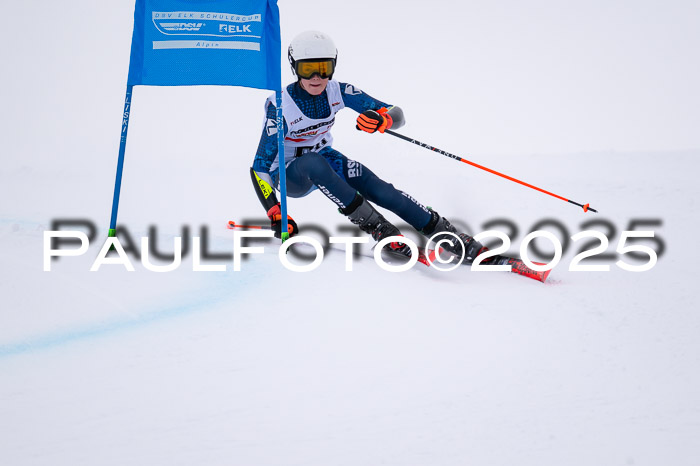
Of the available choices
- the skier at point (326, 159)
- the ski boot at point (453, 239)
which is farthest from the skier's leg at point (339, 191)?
the ski boot at point (453, 239)

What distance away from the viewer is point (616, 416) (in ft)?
7.94

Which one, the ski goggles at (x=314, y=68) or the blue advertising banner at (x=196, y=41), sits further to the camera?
the ski goggles at (x=314, y=68)

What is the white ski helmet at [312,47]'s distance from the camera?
410cm

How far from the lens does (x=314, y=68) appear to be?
4.15 m

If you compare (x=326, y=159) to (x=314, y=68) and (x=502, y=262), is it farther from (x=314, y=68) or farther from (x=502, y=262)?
(x=502, y=262)

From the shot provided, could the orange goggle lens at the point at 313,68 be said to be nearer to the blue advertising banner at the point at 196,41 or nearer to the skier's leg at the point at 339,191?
the blue advertising banner at the point at 196,41

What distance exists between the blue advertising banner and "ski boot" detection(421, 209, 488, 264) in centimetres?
157

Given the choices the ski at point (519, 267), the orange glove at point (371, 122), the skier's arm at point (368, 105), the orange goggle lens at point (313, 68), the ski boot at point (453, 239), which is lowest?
the ski at point (519, 267)

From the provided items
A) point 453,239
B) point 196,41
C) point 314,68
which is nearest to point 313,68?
point 314,68

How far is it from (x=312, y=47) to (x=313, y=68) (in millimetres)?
133

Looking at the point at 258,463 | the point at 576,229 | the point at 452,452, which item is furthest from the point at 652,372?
the point at 576,229

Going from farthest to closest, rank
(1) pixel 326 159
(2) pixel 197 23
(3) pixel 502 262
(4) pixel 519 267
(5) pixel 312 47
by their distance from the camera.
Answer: (1) pixel 326 159 → (3) pixel 502 262 → (4) pixel 519 267 → (5) pixel 312 47 → (2) pixel 197 23

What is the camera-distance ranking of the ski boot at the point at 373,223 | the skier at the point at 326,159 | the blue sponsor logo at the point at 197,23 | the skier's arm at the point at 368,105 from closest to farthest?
the blue sponsor logo at the point at 197,23 → the skier at the point at 326,159 → the ski boot at the point at 373,223 → the skier's arm at the point at 368,105

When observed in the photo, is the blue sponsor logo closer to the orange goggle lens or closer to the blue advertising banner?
the blue advertising banner
